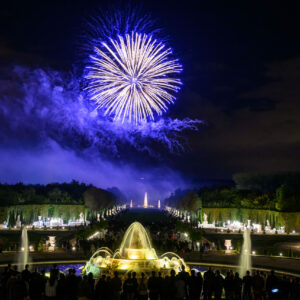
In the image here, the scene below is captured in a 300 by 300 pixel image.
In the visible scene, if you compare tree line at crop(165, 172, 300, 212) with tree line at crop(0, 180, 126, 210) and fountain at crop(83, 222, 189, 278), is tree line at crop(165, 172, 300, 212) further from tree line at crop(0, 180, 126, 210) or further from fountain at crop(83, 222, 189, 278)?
fountain at crop(83, 222, 189, 278)

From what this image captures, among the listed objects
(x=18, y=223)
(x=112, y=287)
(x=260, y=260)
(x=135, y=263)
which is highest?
(x=18, y=223)

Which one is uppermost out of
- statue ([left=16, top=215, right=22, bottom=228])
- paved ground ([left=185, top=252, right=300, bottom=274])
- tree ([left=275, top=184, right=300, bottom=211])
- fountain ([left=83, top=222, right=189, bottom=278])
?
tree ([left=275, top=184, right=300, bottom=211])

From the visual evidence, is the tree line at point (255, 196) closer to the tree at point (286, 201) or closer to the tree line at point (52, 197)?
the tree at point (286, 201)

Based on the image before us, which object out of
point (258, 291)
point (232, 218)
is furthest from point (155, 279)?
point (232, 218)

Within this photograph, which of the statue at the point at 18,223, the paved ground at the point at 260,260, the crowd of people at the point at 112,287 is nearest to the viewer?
the crowd of people at the point at 112,287

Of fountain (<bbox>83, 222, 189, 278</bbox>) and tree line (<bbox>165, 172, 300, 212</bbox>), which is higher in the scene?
tree line (<bbox>165, 172, 300, 212</bbox>)

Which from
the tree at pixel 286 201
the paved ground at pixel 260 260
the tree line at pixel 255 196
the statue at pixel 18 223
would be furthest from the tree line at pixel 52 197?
the paved ground at pixel 260 260

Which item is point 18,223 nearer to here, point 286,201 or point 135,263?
point 286,201

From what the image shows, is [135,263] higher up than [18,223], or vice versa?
[18,223]

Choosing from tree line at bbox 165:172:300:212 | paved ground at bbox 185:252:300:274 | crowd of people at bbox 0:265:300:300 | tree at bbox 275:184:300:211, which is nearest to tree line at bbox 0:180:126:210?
tree line at bbox 165:172:300:212

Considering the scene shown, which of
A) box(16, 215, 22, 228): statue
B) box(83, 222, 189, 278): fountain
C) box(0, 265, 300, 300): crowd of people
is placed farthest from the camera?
box(16, 215, 22, 228): statue

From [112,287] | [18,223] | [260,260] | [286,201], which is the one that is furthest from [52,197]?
[112,287]

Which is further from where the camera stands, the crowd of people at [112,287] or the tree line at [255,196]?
the tree line at [255,196]

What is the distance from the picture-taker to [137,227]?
25578mm
